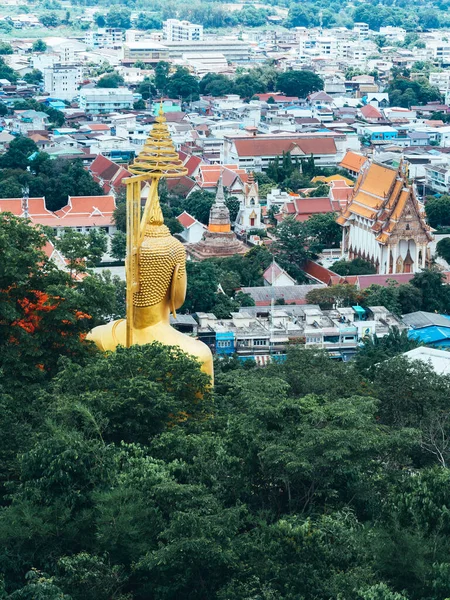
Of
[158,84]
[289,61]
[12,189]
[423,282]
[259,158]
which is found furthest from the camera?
[289,61]

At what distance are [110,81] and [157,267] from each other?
6208cm

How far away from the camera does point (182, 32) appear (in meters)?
109

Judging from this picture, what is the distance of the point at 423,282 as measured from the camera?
1347 inches

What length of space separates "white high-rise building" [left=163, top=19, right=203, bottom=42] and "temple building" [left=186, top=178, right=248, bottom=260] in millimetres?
65422

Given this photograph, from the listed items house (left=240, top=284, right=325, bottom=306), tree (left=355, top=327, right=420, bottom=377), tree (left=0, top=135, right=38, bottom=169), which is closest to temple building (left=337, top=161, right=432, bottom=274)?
house (left=240, top=284, right=325, bottom=306)

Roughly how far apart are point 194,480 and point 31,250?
4.82 m

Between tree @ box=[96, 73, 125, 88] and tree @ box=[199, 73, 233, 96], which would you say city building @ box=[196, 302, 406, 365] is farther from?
tree @ box=[96, 73, 125, 88]

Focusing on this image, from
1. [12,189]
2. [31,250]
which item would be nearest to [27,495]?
[31,250]

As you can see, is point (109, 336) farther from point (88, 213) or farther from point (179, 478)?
point (88, 213)

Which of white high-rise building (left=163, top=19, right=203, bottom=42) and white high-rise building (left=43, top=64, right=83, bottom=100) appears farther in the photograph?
white high-rise building (left=163, top=19, right=203, bottom=42)

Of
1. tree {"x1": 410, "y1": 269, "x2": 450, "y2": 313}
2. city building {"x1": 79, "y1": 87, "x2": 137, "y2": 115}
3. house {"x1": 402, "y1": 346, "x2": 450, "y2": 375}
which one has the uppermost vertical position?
house {"x1": 402, "y1": 346, "x2": 450, "y2": 375}

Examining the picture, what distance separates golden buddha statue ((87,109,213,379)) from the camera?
1720cm

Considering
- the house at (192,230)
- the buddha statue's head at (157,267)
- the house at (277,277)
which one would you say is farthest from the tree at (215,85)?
the buddha statue's head at (157,267)

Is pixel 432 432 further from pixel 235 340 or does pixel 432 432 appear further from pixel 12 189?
pixel 12 189
